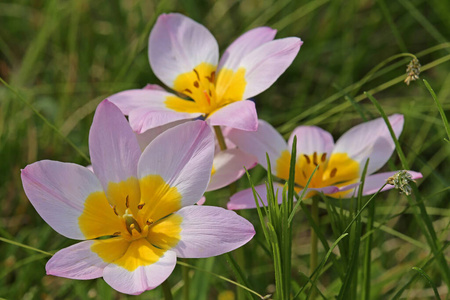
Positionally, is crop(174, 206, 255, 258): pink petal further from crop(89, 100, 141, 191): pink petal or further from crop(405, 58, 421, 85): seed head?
crop(405, 58, 421, 85): seed head

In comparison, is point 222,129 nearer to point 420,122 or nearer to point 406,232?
point 406,232

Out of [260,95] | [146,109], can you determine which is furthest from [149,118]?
[260,95]

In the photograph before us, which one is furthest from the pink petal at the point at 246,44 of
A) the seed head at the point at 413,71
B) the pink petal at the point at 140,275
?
the pink petal at the point at 140,275

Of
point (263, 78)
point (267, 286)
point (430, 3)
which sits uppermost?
point (430, 3)

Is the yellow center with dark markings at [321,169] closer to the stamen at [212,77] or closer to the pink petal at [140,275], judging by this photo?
the stamen at [212,77]

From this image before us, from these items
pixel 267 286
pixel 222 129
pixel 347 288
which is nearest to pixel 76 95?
pixel 267 286

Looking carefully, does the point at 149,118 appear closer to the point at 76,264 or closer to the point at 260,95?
the point at 76,264

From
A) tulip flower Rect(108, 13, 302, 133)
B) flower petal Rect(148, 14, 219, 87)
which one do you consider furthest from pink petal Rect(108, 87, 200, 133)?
flower petal Rect(148, 14, 219, 87)
